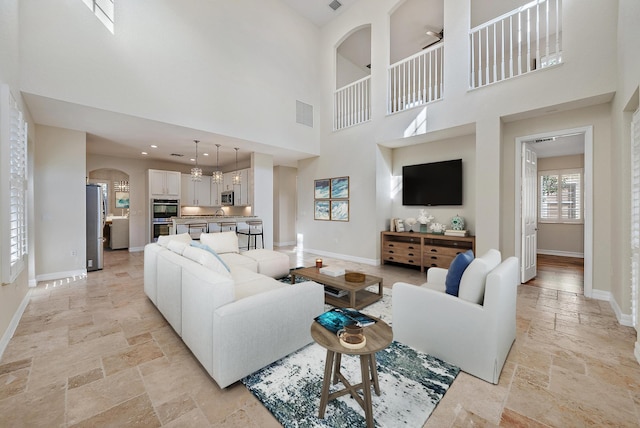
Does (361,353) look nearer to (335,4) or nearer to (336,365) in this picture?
(336,365)

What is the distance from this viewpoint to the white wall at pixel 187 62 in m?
3.34

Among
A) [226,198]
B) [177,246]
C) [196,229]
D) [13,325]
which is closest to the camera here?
[13,325]

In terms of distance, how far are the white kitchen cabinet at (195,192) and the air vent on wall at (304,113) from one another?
3.85 m

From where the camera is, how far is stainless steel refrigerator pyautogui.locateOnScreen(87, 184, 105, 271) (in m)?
4.90

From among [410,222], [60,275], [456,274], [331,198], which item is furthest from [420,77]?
[60,275]

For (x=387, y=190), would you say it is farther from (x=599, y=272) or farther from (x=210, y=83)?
(x=210, y=83)

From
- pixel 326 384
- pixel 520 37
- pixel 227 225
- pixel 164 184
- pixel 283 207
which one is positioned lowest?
pixel 326 384

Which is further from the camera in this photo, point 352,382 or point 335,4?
point 335,4

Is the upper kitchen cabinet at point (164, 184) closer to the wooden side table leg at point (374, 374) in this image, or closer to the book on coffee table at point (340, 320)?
the book on coffee table at point (340, 320)

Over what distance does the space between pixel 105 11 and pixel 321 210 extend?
5.26 meters

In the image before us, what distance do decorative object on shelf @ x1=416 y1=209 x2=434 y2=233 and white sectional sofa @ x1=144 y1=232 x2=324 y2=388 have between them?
361 centimetres

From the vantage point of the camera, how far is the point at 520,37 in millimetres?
3520

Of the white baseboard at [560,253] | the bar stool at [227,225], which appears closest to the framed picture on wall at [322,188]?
the bar stool at [227,225]

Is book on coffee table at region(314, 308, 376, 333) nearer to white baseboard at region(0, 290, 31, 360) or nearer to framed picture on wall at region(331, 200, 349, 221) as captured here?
white baseboard at region(0, 290, 31, 360)
